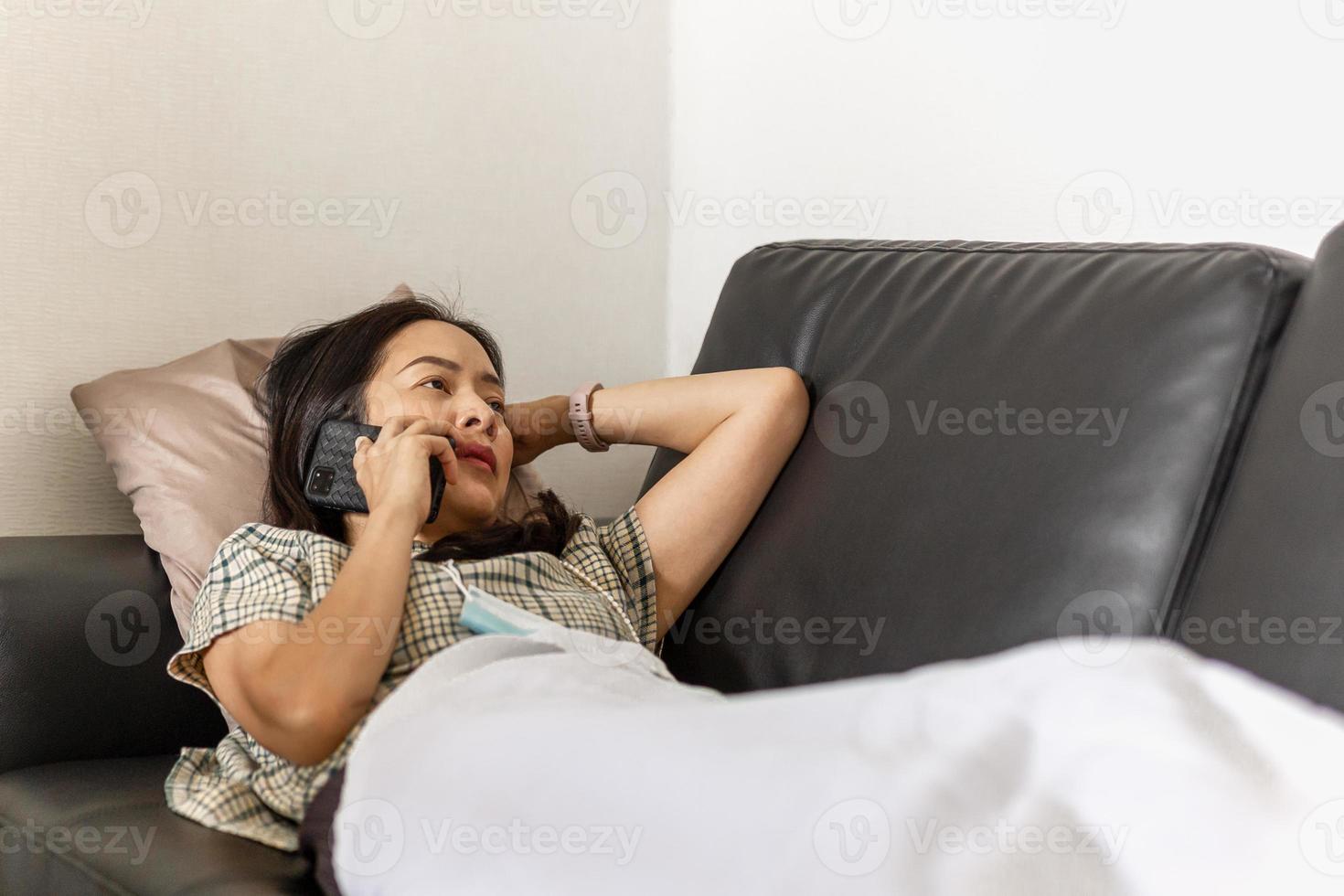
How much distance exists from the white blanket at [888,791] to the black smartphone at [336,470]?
0.48 m

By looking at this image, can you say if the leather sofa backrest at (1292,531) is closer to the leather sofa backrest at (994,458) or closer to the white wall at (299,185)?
the leather sofa backrest at (994,458)

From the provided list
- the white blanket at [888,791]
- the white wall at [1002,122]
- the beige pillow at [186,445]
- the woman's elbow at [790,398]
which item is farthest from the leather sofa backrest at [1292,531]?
the beige pillow at [186,445]

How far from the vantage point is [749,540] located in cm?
140

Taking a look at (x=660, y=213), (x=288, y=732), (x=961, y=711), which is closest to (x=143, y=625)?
(x=288, y=732)

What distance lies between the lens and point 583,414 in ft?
5.21

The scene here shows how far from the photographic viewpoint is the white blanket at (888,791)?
2.19 ft

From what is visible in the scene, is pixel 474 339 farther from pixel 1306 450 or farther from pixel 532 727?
pixel 1306 450

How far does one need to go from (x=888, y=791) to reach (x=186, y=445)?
3.60 feet

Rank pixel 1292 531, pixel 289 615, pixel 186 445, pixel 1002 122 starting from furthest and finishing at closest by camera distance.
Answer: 1. pixel 1002 122
2. pixel 186 445
3. pixel 289 615
4. pixel 1292 531

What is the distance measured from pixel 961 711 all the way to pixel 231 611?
0.69 m

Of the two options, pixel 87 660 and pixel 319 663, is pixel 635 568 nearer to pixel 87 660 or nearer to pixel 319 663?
pixel 319 663

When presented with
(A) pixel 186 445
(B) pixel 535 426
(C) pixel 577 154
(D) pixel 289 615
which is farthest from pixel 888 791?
(C) pixel 577 154

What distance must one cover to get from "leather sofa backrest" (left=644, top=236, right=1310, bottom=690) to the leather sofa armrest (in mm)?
571

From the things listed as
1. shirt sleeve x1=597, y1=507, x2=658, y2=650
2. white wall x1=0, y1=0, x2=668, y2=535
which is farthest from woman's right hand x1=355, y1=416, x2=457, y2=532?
white wall x1=0, y1=0, x2=668, y2=535
